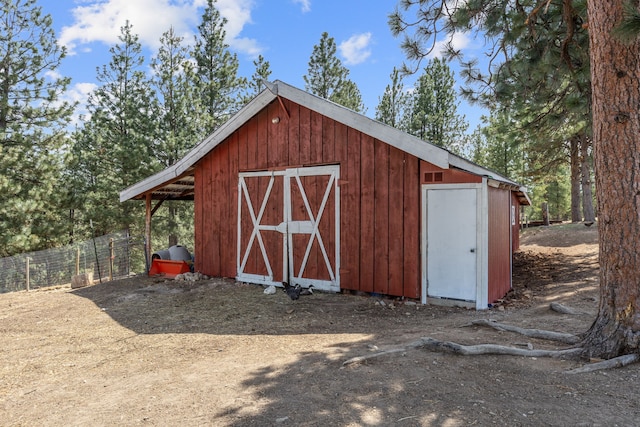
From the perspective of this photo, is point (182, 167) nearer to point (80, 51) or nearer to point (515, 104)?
point (515, 104)

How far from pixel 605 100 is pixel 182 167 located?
7.48m

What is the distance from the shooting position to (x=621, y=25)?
2.86 metres

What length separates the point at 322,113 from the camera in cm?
687

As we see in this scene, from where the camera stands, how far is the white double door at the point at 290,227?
7.03m

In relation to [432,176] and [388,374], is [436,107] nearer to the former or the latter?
[432,176]

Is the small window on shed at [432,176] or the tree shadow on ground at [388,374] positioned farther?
the small window on shed at [432,176]

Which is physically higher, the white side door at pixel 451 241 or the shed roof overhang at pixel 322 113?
the shed roof overhang at pixel 322 113

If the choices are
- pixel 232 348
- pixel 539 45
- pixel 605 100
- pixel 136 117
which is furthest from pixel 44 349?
pixel 136 117

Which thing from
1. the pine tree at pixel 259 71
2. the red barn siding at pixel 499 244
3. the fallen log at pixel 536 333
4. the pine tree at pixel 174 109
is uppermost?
the pine tree at pixel 259 71

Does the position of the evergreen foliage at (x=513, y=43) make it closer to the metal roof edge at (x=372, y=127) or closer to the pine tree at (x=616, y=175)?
the metal roof edge at (x=372, y=127)

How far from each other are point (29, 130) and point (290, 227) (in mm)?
12966

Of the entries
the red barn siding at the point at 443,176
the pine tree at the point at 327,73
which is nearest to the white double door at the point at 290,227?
the red barn siding at the point at 443,176

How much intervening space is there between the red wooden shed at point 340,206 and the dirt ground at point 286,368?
1.74 feet

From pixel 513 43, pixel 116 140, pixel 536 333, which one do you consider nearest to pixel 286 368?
pixel 536 333
